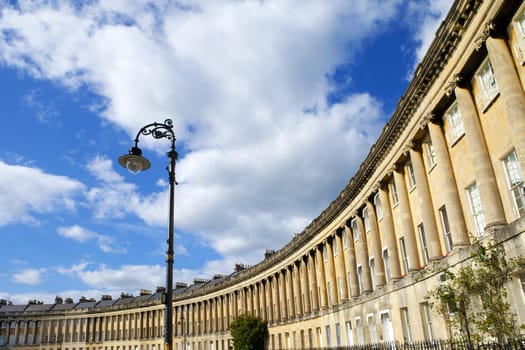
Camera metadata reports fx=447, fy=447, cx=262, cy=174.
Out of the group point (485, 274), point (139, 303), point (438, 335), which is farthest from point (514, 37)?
point (139, 303)

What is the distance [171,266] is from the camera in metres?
11.0

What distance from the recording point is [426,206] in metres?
21.3

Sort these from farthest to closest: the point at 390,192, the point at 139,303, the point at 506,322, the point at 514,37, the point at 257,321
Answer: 1. the point at 139,303
2. the point at 257,321
3. the point at 390,192
4. the point at 514,37
5. the point at 506,322

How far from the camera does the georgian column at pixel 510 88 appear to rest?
45.6 feet

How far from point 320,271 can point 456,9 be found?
2896 cm

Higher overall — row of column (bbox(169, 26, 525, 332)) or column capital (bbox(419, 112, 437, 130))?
column capital (bbox(419, 112, 437, 130))

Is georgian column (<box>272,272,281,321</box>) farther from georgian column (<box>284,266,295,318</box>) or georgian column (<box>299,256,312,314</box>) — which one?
georgian column (<box>299,256,312,314</box>)

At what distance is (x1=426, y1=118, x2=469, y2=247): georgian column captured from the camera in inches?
709

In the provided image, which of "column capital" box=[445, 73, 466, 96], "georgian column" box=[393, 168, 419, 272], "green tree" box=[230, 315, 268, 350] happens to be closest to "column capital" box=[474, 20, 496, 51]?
"column capital" box=[445, 73, 466, 96]

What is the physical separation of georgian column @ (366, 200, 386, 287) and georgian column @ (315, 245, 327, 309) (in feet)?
36.6

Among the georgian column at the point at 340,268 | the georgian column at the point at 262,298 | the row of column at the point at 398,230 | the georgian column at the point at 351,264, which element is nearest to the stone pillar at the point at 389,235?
the row of column at the point at 398,230

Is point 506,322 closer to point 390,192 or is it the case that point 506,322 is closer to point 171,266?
point 171,266

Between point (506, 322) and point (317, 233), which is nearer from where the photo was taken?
point (506, 322)

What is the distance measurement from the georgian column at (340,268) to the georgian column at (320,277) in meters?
3.13
